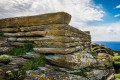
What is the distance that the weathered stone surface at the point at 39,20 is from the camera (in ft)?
24.4

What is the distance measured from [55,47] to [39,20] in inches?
120

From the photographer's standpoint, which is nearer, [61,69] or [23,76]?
[23,76]

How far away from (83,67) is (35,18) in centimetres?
613

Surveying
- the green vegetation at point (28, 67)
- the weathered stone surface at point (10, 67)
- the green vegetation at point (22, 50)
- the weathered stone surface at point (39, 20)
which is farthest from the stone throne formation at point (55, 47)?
the weathered stone surface at point (10, 67)

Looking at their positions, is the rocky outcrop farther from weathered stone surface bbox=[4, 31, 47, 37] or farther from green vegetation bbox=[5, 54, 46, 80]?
green vegetation bbox=[5, 54, 46, 80]

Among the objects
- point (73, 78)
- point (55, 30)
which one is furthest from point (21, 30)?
point (73, 78)

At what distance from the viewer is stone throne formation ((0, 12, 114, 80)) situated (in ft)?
20.5

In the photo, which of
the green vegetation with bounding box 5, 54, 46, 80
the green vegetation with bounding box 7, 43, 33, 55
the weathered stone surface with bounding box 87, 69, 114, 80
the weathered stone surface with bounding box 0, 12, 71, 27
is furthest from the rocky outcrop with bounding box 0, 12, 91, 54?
the weathered stone surface with bounding box 87, 69, 114, 80

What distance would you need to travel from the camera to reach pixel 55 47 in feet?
23.3

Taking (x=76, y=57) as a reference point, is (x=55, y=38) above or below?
above

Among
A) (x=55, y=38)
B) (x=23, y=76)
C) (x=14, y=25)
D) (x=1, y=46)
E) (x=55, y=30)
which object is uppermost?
(x=14, y=25)

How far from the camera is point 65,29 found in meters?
7.30

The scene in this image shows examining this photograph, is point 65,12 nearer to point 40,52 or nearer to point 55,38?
point 55,38

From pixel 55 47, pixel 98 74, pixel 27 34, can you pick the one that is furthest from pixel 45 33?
pixel 98 74
